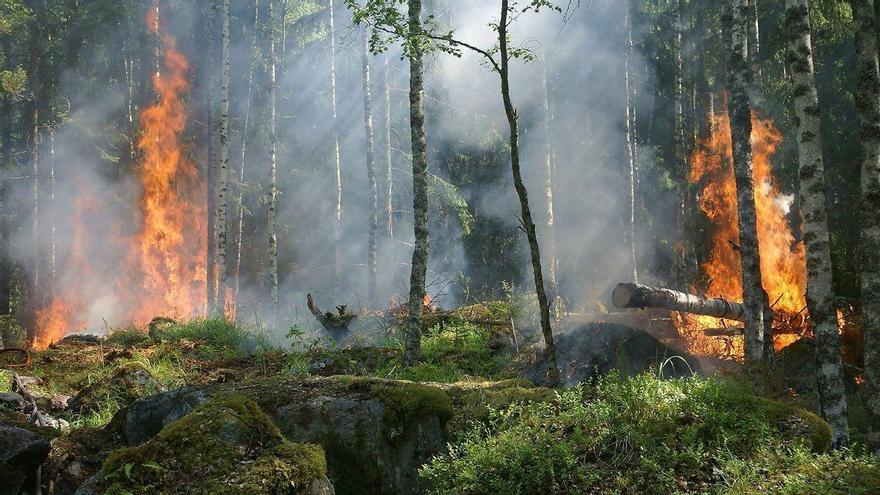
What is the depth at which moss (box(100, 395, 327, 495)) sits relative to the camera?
11.1ft

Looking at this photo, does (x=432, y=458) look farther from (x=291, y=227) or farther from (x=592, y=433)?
(x=291, y=227)

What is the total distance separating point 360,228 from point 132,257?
1224 cm

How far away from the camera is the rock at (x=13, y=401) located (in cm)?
750

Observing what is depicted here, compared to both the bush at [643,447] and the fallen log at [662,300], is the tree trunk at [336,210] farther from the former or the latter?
the bush at [643,447]

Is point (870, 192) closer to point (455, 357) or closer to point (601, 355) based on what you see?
point (601, 355)

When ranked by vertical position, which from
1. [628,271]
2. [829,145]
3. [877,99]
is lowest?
[628,271]

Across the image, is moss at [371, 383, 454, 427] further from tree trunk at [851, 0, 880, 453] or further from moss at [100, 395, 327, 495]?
tree trunk at [851, 0, 880, 453]

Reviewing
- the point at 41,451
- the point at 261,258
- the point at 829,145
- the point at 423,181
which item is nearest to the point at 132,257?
the point at 261,258

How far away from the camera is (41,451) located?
5145 millimetres

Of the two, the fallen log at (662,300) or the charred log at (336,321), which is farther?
the charred log at (336,321)

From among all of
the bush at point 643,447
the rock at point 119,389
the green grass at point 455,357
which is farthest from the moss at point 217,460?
the green grass at point 455,357

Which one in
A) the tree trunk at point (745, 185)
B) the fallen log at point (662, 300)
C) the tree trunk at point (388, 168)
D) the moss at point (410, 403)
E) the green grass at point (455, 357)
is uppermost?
the tree trunk at point (388, 168)

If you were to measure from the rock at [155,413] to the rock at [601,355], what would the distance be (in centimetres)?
698

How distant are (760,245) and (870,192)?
33.0ft
